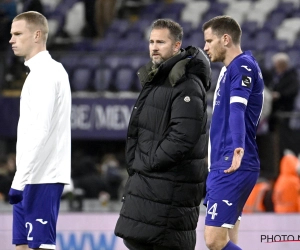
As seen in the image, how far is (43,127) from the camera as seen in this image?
15.9ft

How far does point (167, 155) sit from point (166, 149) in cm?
3

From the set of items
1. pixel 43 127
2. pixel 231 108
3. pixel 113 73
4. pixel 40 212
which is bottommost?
pixel 40 212

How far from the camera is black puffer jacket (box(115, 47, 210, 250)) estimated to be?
450cm

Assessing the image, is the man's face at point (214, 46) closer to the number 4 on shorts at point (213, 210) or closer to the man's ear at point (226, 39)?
the man's ear at point (226, 39)

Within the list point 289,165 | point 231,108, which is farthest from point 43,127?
point 289,165

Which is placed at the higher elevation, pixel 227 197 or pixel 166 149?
pixel 166 149

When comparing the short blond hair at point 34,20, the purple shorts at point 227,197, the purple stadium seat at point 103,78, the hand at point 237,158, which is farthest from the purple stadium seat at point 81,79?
the hand at point 237,158

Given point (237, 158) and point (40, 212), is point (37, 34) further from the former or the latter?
point (237, 158)

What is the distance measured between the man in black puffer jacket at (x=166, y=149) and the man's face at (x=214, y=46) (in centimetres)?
44

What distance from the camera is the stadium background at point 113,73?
21.8 feet

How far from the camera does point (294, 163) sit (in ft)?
29.0

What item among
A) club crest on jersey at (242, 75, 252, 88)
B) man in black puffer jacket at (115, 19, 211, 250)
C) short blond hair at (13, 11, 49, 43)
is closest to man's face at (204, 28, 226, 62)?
club crest on jersey at (242, 75, 252, 88)

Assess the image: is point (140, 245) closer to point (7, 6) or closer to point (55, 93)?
point (55, 93)

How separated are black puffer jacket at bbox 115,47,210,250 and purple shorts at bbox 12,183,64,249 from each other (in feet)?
1.94
